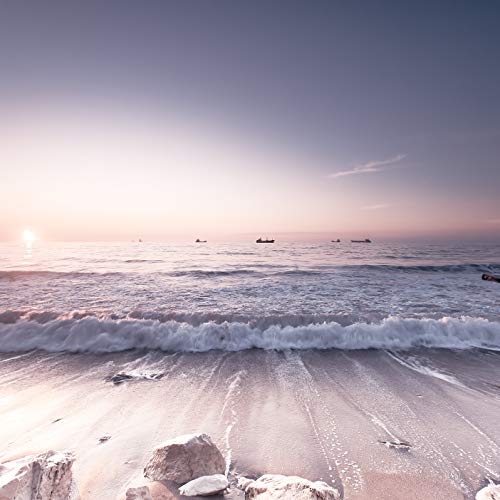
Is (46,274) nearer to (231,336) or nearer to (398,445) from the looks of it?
(231,336)

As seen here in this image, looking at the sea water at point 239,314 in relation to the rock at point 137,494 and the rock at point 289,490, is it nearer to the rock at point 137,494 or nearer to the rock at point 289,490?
the rock at point 289,490

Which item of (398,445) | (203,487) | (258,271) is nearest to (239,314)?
(398,445)

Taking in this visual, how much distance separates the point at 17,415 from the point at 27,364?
240 centimetres

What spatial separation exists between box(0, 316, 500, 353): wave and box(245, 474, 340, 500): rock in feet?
14.8

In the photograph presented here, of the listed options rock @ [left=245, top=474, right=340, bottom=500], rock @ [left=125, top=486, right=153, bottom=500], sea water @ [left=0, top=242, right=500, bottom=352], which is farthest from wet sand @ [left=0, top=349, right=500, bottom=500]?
sea water @ [left=0, top=242, right=500, bottom=352]

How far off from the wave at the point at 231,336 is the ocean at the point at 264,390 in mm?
40

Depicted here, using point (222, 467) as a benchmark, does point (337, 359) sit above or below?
below

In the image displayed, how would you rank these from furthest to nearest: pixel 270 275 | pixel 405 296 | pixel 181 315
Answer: pixel 270 275
pixel 405 296
pixel 181 315

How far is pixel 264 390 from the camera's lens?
15.0 ft

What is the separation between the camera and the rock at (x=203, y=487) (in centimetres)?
234

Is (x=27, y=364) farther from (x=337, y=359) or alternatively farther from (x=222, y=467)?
(x=337, y=359)

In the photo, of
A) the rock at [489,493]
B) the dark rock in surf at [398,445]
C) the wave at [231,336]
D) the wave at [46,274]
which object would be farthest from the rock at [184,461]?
the wave at [46,274]

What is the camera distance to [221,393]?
449cm

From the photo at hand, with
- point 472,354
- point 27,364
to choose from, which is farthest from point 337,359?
point 27,364
